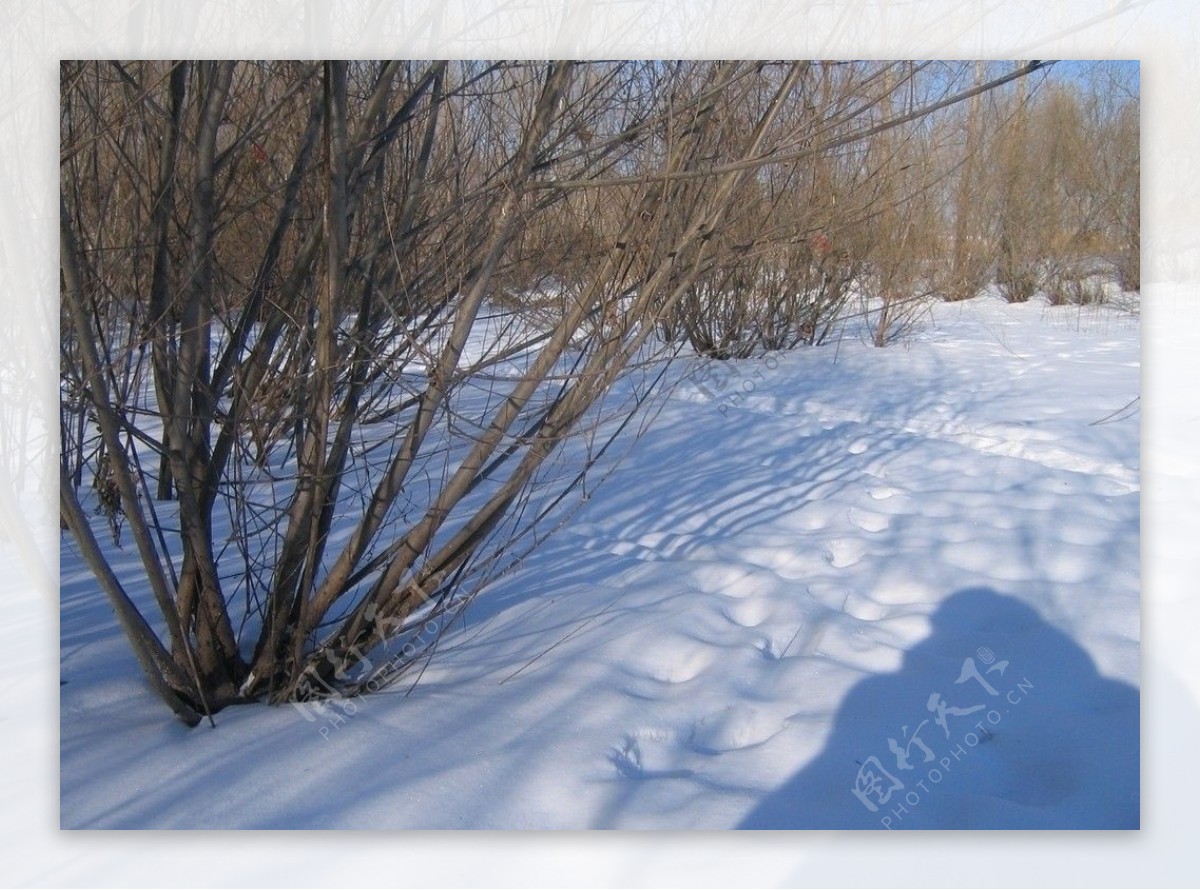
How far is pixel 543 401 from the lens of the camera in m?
1.93

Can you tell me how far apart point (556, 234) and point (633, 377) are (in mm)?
373

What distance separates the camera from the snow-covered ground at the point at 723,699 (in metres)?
1.76

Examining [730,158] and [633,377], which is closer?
[730,158]

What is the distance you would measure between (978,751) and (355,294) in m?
1.51

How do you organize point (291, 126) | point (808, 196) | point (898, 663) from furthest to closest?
point (808, 196)
point (898, 663)
point (291, 126)

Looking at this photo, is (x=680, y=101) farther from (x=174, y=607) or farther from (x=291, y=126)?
(x=174, y=607)

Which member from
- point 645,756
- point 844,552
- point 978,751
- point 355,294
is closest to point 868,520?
point 844,552

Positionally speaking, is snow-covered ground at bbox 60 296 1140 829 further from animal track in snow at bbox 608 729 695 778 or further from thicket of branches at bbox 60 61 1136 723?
thicket of branches at bbox 60 61 1136 723

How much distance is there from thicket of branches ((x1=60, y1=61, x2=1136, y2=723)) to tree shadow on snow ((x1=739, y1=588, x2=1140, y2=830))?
796 millimetres

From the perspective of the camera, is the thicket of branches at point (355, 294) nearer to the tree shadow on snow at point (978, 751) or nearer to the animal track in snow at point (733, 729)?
the animal track in snow at point (733, 729)

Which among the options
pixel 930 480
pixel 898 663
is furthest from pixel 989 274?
pixel 898 663

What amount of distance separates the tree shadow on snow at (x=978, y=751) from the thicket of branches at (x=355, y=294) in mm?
796

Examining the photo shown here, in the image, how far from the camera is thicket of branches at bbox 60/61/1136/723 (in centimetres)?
175

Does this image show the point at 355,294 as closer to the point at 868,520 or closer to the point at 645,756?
the point at 645,756
